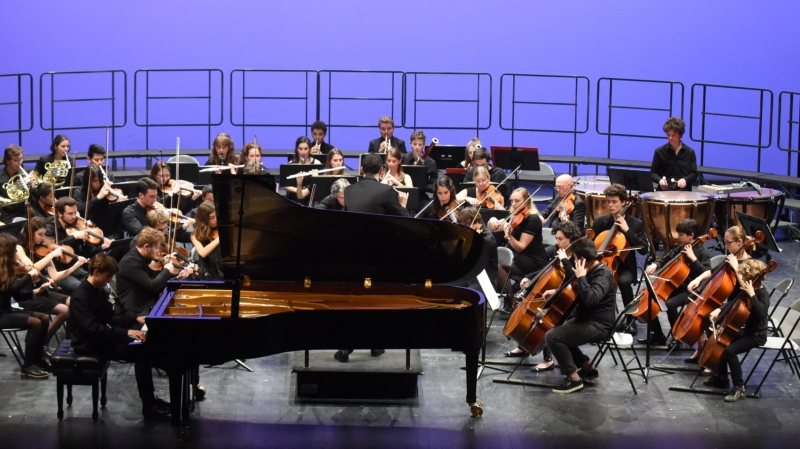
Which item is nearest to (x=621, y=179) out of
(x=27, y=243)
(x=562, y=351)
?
(x=562, y=351)

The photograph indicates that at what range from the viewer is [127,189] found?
957 centimetres

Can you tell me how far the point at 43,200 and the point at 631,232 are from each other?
4.56 metres

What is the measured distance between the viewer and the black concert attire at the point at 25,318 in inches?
258

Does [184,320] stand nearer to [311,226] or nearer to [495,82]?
[311,226]

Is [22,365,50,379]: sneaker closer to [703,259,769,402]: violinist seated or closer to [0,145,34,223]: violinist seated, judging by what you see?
[0,145,34,223]: violinist seated

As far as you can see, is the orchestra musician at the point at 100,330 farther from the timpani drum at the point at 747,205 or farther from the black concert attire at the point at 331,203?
the timpani drum at the point at 747,205

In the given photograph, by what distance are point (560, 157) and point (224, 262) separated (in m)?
7.31

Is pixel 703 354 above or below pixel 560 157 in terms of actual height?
below

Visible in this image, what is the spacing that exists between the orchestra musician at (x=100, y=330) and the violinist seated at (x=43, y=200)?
223 cm

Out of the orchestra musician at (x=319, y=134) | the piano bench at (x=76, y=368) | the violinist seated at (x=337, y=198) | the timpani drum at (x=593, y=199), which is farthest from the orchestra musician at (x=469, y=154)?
the piano bench at (x=76, y=368)

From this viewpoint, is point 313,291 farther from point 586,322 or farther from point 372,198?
point 586,322

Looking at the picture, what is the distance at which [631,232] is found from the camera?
776 centimetres

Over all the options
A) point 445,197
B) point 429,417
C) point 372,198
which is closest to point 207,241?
point 372,198

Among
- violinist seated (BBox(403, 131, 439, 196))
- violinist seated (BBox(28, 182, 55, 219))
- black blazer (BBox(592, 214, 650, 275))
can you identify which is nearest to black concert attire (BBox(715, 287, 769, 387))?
black blazer (BBox(592, 214, 650, 275))
